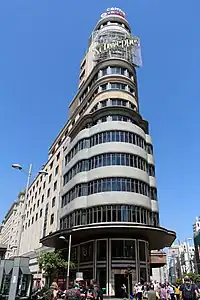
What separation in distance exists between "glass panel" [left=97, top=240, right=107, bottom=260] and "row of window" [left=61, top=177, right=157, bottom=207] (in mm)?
5422

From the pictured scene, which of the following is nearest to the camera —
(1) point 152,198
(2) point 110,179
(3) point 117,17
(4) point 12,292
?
(4) point 12,292

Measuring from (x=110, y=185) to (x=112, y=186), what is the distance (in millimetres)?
254

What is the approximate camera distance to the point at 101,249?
104 ft

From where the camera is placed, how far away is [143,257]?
31.9m

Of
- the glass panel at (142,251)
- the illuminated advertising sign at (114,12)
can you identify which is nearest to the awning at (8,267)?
the glass panel at (142,251)

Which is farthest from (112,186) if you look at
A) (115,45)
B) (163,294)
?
(115,45)

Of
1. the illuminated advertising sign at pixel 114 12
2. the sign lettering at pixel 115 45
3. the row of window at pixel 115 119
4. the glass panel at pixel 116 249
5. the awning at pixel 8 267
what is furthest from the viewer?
the illuminated advertising sign at pixel 114 12

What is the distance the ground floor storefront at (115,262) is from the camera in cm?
3005

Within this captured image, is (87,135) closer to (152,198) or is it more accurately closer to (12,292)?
(152,198)

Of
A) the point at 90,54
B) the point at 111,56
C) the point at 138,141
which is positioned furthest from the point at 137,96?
the point at 90,54

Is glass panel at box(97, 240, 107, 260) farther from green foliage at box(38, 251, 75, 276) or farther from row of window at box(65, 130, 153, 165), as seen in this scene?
row of window at box(65, 130, 153, 165)

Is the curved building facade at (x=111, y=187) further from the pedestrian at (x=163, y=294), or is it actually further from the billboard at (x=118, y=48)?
the pedestrian at (x=163, y=294)

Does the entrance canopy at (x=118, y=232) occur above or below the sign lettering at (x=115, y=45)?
below

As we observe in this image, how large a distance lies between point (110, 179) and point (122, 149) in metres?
3.86
